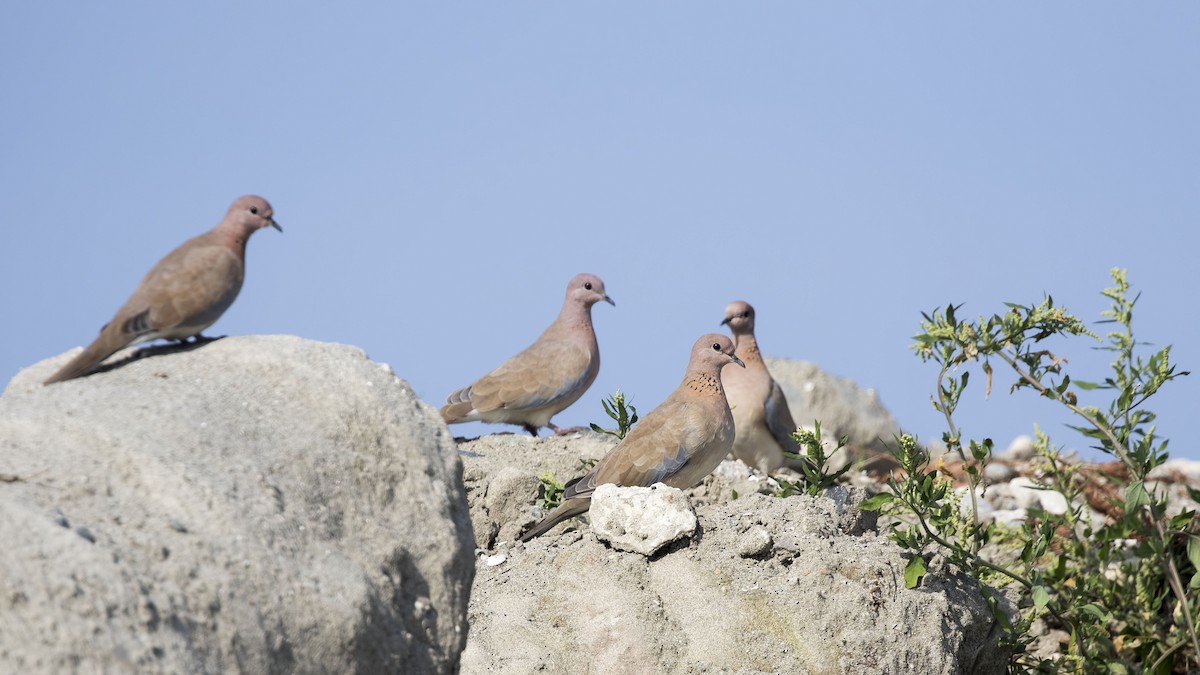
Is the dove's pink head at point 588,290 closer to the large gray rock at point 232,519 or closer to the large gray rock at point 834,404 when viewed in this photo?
the large gray rock at point 834,404

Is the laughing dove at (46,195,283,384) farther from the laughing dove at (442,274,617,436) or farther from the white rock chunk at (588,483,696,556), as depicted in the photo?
the laughing dove at (442,274,617,436)

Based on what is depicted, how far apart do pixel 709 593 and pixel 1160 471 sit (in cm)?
842

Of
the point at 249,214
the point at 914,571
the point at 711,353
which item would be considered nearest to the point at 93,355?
the point at 249,214

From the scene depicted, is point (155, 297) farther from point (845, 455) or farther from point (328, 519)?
point (845, 455)

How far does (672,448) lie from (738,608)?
170 cm

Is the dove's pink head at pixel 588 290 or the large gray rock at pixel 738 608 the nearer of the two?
the large gray rock at pixel 738 608

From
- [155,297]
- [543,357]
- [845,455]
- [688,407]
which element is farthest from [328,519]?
[845,455]

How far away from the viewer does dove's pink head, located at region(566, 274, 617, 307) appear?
1070 centimetres

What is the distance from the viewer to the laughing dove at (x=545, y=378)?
1035 centimetres

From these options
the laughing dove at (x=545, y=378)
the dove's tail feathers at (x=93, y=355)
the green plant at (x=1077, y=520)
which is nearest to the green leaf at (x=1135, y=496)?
the green plant at (x=1077, y=520)

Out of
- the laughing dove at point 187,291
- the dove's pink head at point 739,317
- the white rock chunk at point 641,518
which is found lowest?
the white rock chunk at point 641,518

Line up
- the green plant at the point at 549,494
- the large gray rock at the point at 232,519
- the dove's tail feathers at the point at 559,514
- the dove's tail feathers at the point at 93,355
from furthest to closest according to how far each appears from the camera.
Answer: the green plant at the point at 549,494, the dove's tail feathers at the point at 559,514, the dove's tail feathers at the point at 93,355, the large gray rock at the point at 232,519

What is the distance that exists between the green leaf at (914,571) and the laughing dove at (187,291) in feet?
10.1

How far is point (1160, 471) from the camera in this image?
12.7 m
